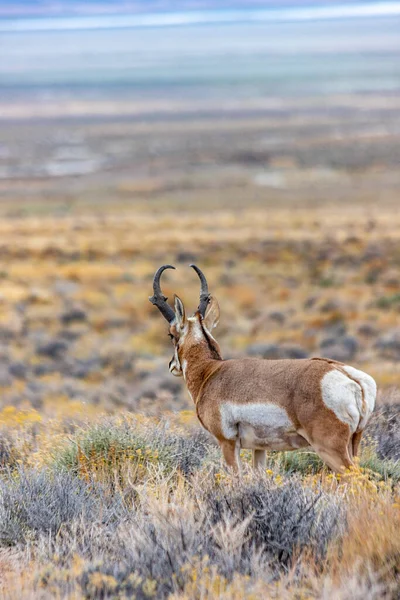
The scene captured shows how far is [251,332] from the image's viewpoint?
73.3ft

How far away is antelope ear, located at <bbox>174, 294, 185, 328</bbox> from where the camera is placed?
726 cm

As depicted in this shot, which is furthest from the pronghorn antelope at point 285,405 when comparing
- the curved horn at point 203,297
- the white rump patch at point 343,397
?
the curved horn at point 203,297

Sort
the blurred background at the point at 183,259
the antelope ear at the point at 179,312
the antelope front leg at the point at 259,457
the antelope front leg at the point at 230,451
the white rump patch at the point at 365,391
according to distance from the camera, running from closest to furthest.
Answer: the white rump patch at the point at 365,391 → the antelope front leg at the point at 230,451 → the antelope front leg at the point at 259,457 → the antelope ear at the point at 179,312 → the blurred background at the point at 183,259

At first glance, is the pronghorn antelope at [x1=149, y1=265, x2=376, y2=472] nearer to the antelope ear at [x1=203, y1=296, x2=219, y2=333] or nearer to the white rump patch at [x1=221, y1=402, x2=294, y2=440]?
the white rump patch at [x1=221, y1=402, x2=294, y2=440]

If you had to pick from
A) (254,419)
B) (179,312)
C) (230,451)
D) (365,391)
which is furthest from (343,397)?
(179,312)

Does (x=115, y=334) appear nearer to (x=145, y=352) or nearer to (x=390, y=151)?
(x=145, y=352)

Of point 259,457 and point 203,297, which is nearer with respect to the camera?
point 259,457

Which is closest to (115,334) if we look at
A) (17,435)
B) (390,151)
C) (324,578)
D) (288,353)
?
(288,353)

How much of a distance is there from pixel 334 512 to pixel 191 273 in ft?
89.0

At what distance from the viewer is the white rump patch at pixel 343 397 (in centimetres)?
614

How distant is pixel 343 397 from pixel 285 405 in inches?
16.3

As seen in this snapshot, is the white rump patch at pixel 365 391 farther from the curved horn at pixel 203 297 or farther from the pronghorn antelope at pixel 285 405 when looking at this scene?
the curved horn at pixel 203 297

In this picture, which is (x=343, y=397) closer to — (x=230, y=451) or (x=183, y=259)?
(x=230, y=451)

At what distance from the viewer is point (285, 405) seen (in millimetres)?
6348
